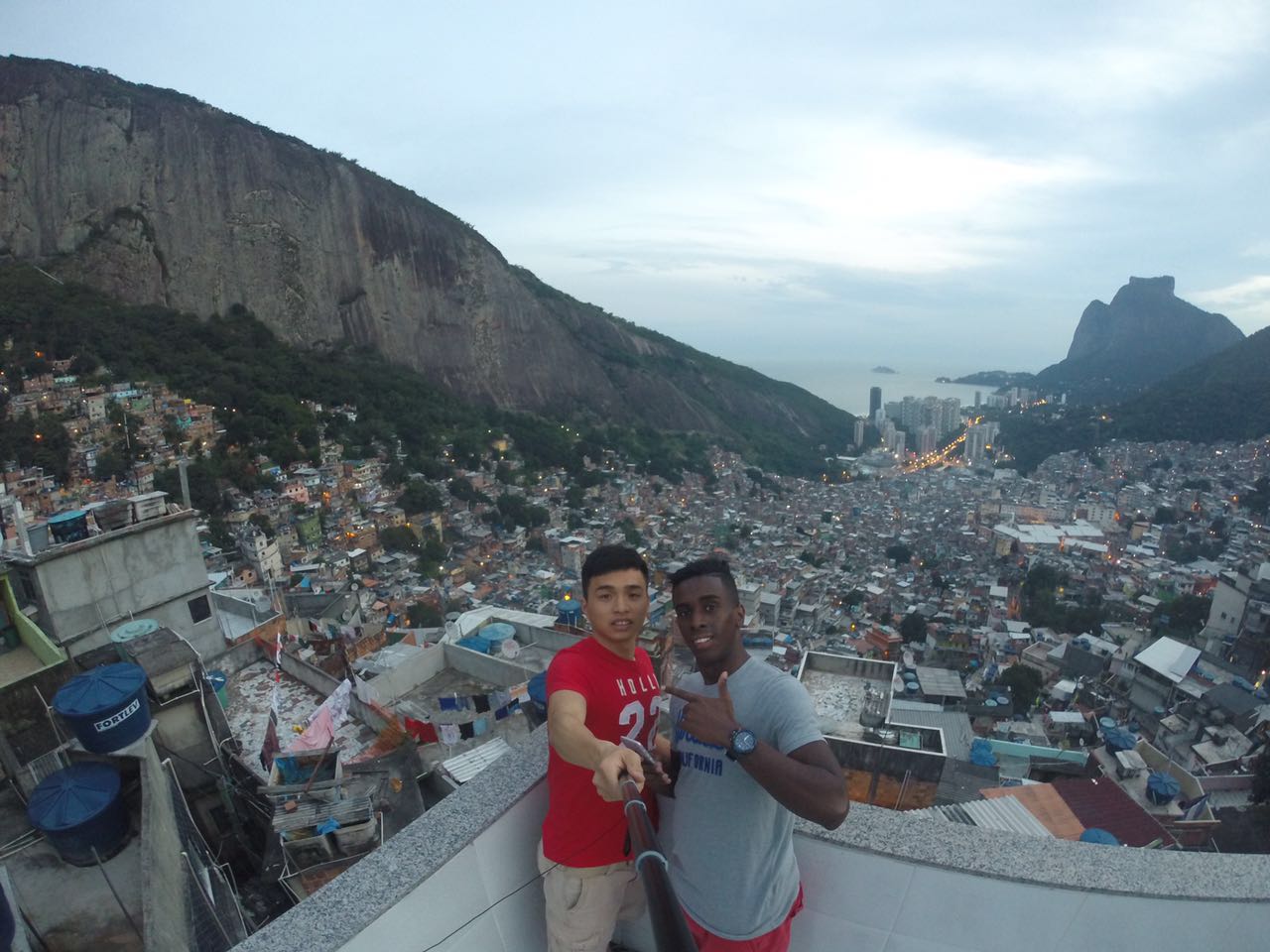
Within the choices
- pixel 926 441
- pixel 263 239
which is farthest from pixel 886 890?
pixel 926 441

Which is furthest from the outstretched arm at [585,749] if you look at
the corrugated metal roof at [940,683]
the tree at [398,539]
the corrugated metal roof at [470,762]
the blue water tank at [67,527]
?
the tree at [398,539]

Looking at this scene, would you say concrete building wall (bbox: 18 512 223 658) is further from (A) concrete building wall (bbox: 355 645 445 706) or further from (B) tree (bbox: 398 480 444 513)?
(B) tree (bbox: 398 480 444 513)

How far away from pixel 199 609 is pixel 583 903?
17.1 ft

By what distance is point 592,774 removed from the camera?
1274 millimetres

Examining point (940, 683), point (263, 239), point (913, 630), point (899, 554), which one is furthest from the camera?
point (263, 239)

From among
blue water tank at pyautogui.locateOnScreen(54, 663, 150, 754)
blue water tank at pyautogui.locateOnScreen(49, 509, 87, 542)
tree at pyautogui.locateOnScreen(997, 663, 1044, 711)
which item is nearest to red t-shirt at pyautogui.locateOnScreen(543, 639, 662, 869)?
blue water tank at pyautogui.locateOnScreen(54, 663, 150, 754)

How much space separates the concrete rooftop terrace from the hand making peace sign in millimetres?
449

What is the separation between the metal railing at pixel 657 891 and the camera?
0.77 meters

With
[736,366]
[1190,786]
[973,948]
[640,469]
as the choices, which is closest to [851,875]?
[973,948]

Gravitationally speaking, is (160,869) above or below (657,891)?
below

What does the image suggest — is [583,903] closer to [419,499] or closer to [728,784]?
[728,784]

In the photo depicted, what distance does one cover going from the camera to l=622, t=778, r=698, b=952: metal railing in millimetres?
769

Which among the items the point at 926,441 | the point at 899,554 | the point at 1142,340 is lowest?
the point at 899,554

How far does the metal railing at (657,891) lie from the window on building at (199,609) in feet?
17.9
